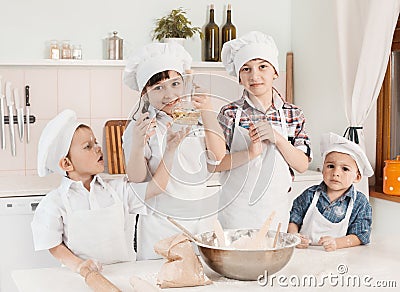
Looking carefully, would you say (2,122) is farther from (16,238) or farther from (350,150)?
(350,150)

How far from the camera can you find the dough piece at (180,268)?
1.56 m

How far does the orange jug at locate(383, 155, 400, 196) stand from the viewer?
317 centimetres

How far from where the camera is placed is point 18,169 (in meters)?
3.55

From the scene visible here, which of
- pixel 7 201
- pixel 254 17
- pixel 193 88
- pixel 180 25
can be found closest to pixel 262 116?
pixel 193 88

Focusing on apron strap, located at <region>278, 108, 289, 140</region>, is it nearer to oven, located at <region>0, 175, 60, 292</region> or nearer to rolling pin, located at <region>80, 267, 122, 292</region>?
rolling pin, located at <region>80, 267, 122, 292</region>

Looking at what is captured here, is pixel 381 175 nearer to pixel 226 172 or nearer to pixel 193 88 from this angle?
pixel 226 172

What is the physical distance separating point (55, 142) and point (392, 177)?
6.15ft

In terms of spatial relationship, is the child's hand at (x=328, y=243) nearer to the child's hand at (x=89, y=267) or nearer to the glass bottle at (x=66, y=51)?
the child's hand at (x=89, y=267)

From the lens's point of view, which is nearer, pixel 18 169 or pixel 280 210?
pixel 280 210

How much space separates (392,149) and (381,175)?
0.16 meters

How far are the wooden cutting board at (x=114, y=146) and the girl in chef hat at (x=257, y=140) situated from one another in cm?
149

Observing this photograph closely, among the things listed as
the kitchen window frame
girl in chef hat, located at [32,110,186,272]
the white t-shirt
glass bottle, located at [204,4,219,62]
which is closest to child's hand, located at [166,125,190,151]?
girl in chef hat, located at [32,110,186,272]

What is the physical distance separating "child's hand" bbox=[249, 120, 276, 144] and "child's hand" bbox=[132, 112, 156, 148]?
37 cm

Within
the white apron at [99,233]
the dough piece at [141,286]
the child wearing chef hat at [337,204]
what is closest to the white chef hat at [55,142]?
the white apron at [99,233]
